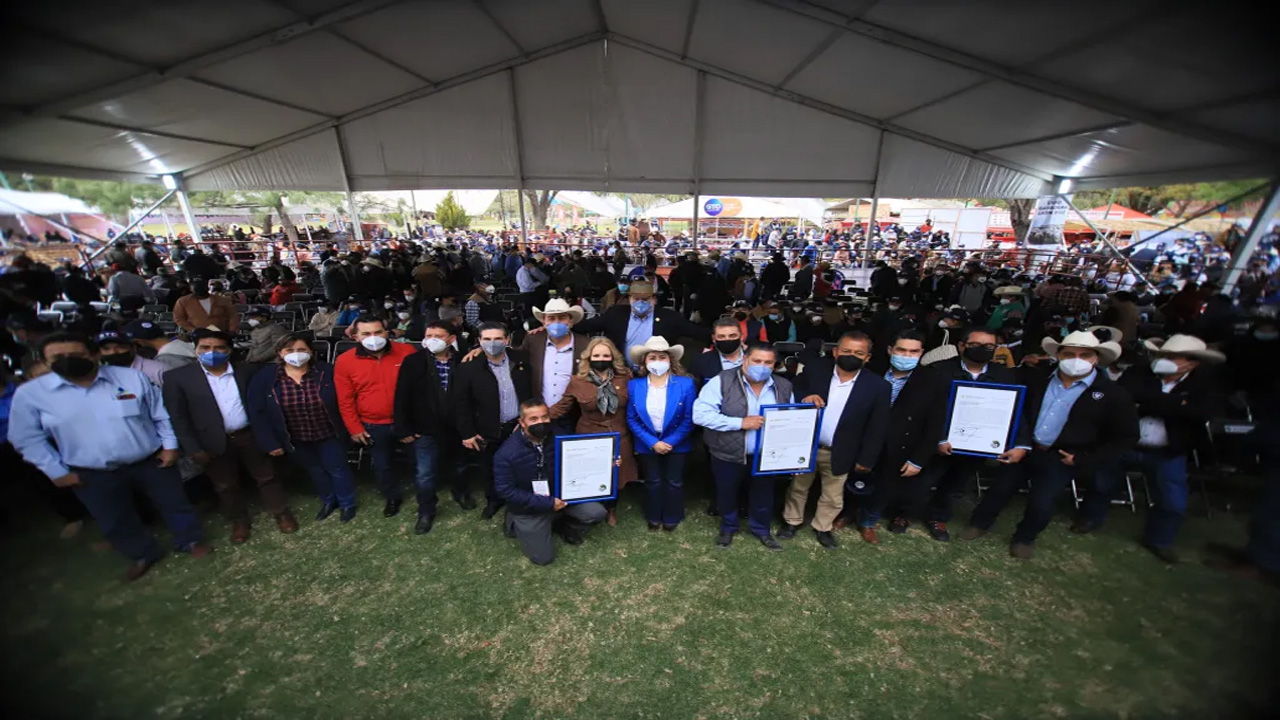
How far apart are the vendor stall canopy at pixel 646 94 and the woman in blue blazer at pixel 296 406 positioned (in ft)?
16.8

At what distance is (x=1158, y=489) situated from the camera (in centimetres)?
390

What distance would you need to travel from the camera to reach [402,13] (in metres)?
9.84

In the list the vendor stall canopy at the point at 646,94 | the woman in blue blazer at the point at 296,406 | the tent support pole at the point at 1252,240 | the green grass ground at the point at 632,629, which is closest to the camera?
the green grass ground at the point at 632,629

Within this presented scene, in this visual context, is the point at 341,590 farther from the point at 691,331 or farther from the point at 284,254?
the point at 284,254

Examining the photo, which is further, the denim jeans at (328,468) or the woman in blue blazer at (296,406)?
the denim jeans at (328,468)

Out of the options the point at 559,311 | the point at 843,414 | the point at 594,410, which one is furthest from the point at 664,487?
the point at 559,311

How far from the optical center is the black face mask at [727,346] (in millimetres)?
4129

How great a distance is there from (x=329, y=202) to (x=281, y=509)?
5114 centimetres

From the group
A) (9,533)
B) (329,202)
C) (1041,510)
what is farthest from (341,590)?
(329,202)

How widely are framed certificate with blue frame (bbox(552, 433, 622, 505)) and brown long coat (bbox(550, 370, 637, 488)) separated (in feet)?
0.68

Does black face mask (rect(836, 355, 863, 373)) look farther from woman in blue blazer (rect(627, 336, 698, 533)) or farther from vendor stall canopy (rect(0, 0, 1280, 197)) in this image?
vendor stall canopy (rect(0, 0, 1280, 197))

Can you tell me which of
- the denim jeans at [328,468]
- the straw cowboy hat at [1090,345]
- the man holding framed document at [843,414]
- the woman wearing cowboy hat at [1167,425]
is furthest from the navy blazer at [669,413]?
the woman wearing cowboy hat at [1167,425]

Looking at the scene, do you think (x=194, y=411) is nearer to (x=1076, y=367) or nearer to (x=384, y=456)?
(x=384, y=456)

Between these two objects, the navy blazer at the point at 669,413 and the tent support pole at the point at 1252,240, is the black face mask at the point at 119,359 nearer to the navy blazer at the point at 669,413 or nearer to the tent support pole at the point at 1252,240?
the navy blazer at the point at 669,413
